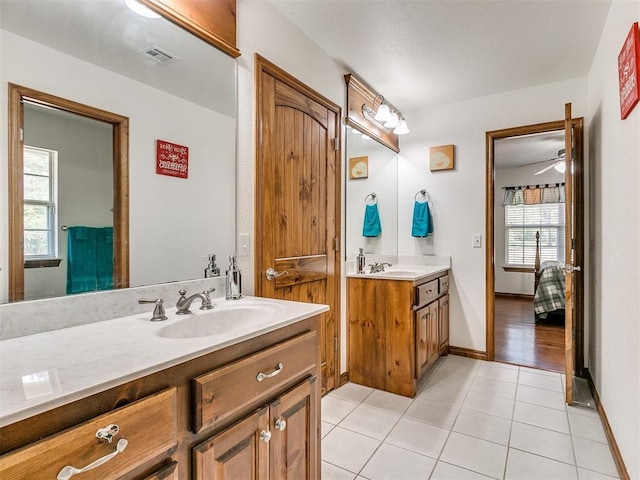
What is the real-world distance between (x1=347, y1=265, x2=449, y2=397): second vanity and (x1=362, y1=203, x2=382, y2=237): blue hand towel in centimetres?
54

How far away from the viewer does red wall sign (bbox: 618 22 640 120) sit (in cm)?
→ 137

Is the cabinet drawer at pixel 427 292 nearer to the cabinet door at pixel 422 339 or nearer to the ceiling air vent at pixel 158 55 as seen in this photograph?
the cabinet door at pixel 422 339

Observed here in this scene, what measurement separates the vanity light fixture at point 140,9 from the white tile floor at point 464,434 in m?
2.14

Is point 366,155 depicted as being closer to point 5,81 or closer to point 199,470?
point 5,81

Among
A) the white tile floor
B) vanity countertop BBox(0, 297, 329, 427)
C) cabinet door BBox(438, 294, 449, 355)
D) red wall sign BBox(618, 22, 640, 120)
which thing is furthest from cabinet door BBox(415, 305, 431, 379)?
red wall sign BBox(618, 22, 640, 120)

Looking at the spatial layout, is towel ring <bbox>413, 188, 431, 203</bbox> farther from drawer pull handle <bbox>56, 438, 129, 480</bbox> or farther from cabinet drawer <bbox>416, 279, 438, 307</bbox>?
drawer pull handle <bbox>56, 438, 129, 480</bbox>

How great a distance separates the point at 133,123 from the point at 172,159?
→ 0.21 meters

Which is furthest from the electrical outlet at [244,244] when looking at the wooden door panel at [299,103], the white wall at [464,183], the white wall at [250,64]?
the white wall at [464,183]

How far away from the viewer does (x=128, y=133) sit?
1323mm

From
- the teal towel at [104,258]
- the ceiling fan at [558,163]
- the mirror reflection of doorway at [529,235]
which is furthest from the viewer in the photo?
the ceiling fan at [558,163]

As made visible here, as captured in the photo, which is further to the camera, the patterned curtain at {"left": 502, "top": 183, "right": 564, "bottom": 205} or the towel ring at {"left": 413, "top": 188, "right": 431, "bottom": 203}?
the patterned curtain at {"left": 502, "top": 183, "right": 564, "bottom": 205}

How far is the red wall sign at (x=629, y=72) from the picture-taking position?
137 cm

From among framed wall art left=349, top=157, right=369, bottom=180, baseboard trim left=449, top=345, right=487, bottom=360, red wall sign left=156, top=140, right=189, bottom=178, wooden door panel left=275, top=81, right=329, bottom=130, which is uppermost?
wooden door panel left=275, top=81, right=329, bottom=130

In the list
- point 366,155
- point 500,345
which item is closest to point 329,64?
point 366,155
